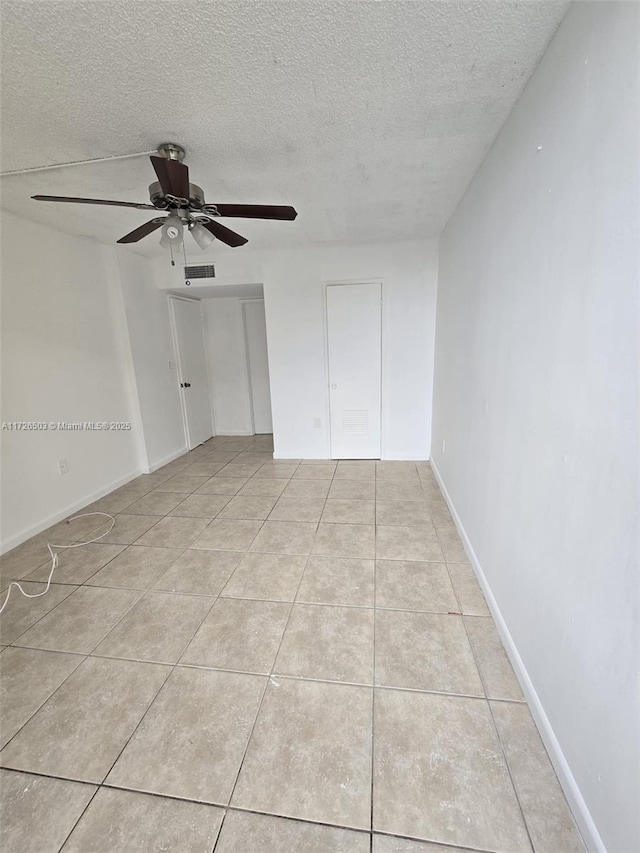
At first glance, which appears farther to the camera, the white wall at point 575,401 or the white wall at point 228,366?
the white wall at point 228,366

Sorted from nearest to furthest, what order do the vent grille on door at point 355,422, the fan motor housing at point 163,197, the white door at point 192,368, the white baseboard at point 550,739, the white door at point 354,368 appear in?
1. the white baseboard at point 550,739
2. the fan motor housing at point 163,197
3. the white door at point 354,368
4. the vent grille on door at point 355,422
5. the white door at point 192,368

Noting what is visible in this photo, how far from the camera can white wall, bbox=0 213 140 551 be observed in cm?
251

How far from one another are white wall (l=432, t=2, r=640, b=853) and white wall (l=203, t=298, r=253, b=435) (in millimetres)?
3853

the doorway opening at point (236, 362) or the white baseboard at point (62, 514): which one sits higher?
the doorway opening at point (236, 362)

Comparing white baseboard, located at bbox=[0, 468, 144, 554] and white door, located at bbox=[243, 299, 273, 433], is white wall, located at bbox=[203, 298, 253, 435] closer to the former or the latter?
white door, located at bbox=[243, 299, 273, 433]

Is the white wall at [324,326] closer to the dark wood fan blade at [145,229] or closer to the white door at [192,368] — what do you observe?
the white door at [192,368]

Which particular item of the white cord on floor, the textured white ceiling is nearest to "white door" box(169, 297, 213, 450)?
the white cord on floor

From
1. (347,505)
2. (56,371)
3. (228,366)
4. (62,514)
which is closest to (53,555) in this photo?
(62,514)

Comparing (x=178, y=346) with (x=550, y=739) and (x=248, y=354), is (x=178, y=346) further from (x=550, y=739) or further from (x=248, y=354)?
(x=550, y=739)

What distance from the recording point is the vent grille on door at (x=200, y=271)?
390 centimetres

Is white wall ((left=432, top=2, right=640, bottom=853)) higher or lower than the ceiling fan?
lower

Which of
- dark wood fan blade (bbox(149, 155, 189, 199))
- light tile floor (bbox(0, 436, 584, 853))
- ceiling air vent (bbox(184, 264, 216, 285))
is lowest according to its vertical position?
light tile floor (bbox(0, 436, 584, 853))

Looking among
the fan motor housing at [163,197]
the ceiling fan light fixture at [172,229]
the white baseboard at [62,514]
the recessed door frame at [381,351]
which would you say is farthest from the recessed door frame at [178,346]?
the fan motor housing at [163,197]

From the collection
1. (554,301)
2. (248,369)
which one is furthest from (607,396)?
(248,369)
